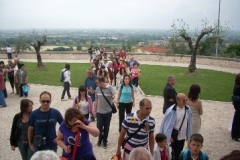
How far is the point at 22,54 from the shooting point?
3391cm

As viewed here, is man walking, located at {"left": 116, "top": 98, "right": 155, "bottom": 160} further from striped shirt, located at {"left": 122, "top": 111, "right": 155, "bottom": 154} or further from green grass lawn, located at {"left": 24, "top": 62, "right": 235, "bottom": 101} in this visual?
green grass lawn, located at {"left": 24, "top": 62, "right": 235, "bottom": 101}

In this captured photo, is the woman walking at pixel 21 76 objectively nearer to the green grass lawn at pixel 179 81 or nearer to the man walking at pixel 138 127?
the green grass lawn at pixel 179 81

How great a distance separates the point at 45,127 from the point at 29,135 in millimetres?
332

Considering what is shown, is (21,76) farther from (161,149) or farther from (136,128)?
(161,149)

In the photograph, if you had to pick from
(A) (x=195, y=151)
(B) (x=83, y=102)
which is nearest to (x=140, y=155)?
(A) (x=195, y=151)

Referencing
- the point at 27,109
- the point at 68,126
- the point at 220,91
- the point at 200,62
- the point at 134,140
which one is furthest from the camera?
the point at 200,62

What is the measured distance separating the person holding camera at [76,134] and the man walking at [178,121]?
2.02 metres

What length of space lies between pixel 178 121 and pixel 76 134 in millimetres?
2518

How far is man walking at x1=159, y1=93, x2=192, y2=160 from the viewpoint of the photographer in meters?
5.98

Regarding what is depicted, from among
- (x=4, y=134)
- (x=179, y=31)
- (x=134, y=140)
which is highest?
(x=179, y=31)

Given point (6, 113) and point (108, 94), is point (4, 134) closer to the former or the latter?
point (6, 113)

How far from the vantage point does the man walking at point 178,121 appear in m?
5.98

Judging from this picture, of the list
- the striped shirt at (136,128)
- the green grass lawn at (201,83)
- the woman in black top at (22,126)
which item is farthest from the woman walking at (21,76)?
the striped shirt at (136,128)

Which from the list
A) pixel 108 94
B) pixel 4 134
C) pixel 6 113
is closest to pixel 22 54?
pixel 6 113
